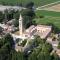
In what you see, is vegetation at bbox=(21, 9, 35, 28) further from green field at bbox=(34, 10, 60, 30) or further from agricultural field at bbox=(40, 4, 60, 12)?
agricultural field at bbox=(40, 4, 60, 12)

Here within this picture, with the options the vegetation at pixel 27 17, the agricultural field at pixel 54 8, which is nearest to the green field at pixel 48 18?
the vegetation at pixel 27 17

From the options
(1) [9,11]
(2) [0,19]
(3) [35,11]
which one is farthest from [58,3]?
(2) [0,19]

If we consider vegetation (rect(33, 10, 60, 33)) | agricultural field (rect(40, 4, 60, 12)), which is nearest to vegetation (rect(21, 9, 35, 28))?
vegetation (rect(33, 10, 60, 33))

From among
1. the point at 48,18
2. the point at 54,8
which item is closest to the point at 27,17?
the point at 48,18

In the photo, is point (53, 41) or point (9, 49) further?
point (53, 41)

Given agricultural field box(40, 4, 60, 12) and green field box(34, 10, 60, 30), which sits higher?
agricultural field box(40, 4, 60, 12)

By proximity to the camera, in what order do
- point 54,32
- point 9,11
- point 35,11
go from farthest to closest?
point 35,11
point 9,11
point 54,32

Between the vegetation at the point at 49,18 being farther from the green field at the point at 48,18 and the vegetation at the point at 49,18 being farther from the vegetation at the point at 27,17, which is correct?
the vegetation at the point at 27,17

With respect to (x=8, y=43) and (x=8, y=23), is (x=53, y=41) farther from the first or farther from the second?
(x=8, y=23)
